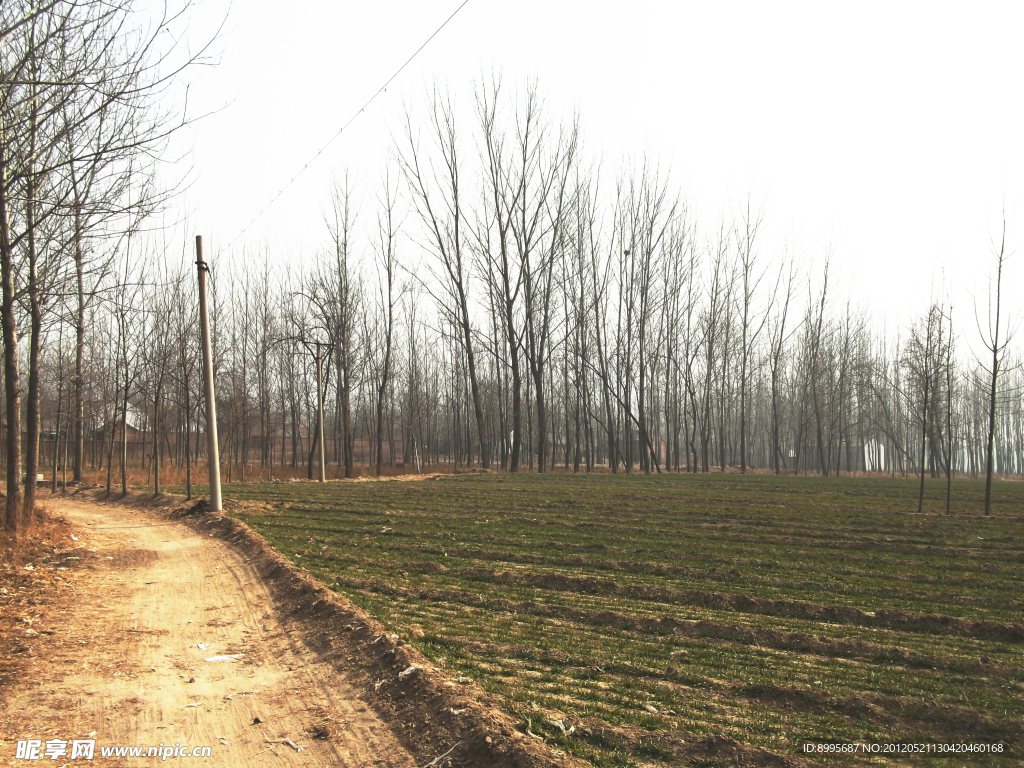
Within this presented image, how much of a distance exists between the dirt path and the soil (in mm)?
15

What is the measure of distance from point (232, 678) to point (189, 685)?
30 centimetres

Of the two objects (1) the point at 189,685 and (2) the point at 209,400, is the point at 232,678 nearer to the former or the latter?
(1) the point at 189,685

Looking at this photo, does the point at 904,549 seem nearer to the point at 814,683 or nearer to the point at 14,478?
the point at 814,683

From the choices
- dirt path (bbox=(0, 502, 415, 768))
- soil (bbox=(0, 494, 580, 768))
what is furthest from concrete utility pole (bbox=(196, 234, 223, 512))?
dirt path (bbox=(0, 502, 415, 768))

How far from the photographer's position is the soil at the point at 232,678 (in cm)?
383

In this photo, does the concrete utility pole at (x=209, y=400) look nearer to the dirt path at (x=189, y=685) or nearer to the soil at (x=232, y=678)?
the soil at (x=232, y=678)

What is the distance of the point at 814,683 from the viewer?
452cm

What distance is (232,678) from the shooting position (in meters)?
5.09

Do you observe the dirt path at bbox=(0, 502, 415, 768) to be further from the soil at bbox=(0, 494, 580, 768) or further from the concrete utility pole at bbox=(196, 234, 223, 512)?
the concrete utility pole at bbox=(196, 234, 223, 512)

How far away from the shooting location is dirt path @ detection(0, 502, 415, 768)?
3.94m

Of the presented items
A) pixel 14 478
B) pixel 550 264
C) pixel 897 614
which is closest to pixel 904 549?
pixel 897 614

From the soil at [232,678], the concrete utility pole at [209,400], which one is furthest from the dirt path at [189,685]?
the concrete utility pole at [209,400]

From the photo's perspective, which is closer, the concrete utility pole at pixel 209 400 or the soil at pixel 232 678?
the soil at pixel 232 678

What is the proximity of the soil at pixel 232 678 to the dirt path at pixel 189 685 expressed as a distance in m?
0.01
